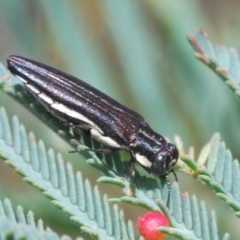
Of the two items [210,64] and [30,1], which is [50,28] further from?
[210,64]

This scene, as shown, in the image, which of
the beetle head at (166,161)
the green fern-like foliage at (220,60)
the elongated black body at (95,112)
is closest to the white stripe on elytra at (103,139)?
the elongated black body at (95,112)

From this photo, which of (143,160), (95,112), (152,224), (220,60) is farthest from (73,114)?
(152,224)

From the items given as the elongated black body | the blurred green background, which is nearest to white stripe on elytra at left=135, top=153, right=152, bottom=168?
the elongated black body

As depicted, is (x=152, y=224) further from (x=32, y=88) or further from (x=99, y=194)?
(x=32, y=88)

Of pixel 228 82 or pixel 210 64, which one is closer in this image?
pixel 228 82

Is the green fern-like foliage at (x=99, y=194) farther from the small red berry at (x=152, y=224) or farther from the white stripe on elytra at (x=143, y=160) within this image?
the white stripe on elytra at (x=143, y=160)

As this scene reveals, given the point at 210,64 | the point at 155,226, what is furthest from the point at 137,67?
the point at 155,226
